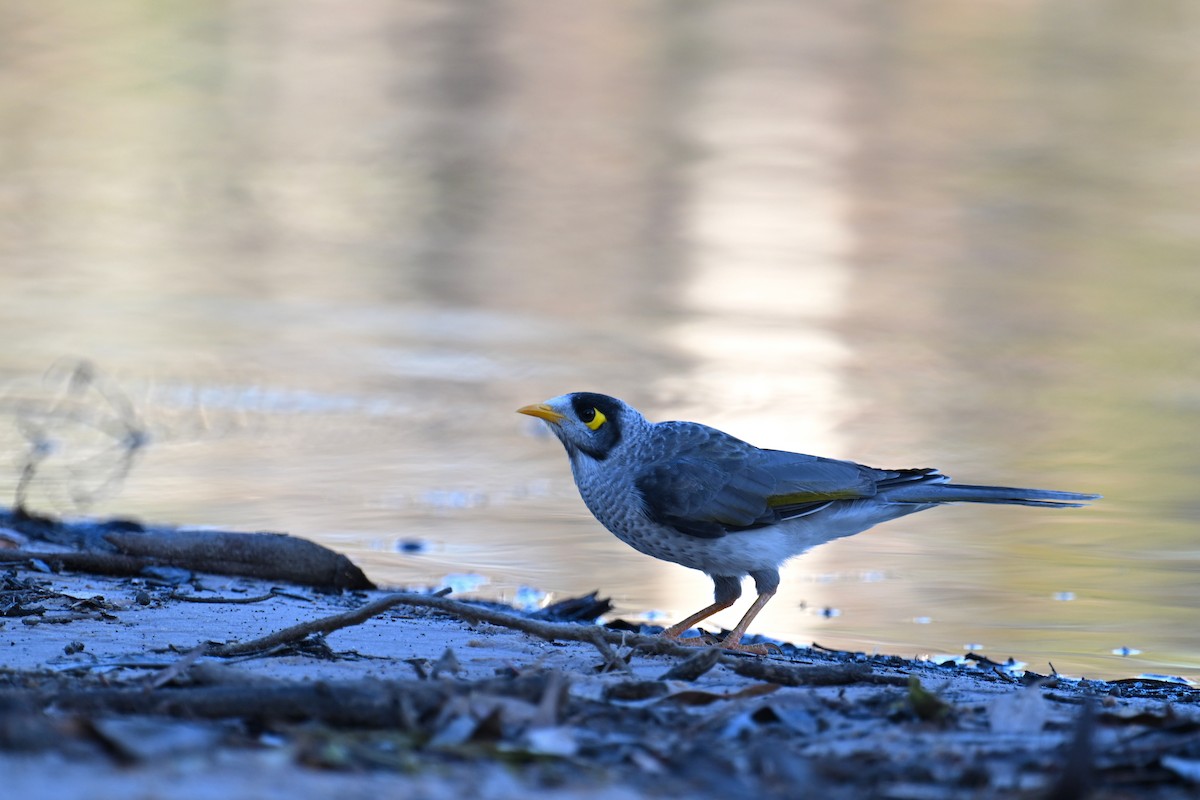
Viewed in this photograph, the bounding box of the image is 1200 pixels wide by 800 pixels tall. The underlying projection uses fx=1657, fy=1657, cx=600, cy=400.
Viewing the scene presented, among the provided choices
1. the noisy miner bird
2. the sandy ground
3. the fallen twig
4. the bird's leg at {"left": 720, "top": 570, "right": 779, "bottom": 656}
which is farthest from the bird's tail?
the fallen twig

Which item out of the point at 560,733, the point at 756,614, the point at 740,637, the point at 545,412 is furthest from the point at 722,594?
the point at 560,733

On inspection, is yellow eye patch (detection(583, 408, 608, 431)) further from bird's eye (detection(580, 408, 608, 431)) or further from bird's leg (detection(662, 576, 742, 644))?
bird's leg (detection(662, 576, 742, 644))

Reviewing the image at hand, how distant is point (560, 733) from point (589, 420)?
286 centimetres

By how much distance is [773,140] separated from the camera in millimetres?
21828

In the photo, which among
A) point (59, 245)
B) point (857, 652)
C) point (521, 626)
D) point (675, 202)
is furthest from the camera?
point (675, 202)

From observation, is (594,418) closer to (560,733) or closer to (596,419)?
(596,419)

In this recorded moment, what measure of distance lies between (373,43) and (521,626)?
76.8 ft

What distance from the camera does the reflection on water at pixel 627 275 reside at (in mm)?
8531

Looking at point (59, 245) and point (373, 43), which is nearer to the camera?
point (59, 245)

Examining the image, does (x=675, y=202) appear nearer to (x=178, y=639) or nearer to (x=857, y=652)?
(x=857, y=652)

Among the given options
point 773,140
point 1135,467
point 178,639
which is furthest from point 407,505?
point 773,140

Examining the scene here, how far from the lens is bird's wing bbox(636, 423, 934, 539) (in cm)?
616

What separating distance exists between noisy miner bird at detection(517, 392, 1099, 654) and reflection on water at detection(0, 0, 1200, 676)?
72cm

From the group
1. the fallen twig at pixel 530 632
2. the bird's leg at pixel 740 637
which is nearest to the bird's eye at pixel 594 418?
the bird's leg at pixel 740 637
